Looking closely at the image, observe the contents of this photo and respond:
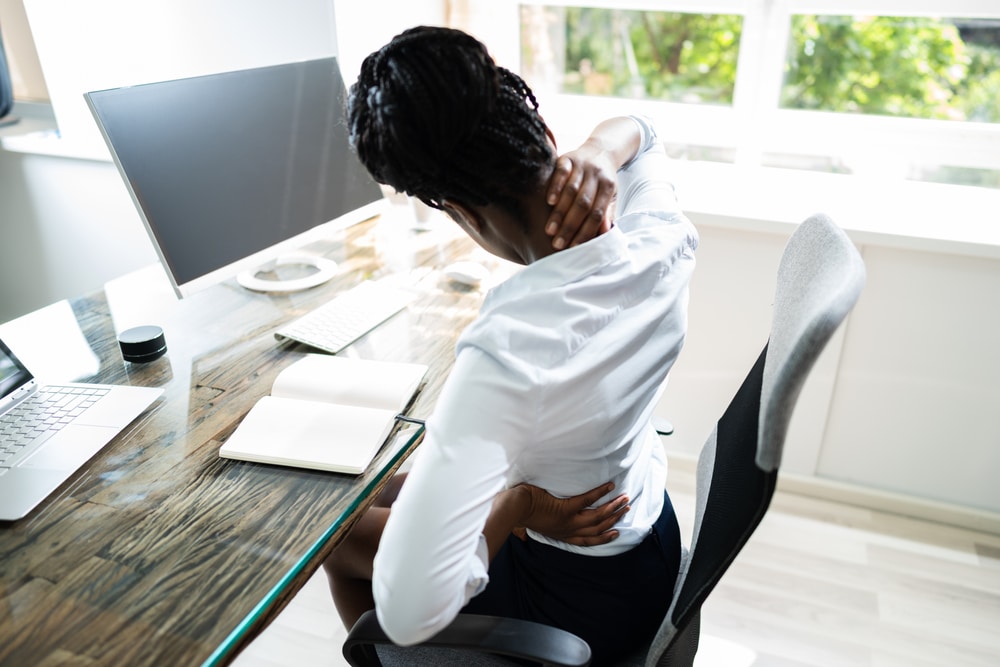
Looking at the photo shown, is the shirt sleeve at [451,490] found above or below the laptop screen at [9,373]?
above

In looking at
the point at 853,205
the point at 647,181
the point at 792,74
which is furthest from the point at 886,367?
the point at 647,181

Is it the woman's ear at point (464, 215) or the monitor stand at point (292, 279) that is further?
the monitor stand at point (292, 279)

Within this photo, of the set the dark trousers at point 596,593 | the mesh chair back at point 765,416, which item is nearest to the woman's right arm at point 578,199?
the mesh chair back at point 765,416

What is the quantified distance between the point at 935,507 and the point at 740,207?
0.96 meters

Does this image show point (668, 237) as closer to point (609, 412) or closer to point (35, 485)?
point (609, 412)

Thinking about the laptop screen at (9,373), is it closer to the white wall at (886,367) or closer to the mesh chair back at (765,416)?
the mesh chair back at (765,416)

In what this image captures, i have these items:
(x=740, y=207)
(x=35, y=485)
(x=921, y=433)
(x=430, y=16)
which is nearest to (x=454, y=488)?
(x=35, y=485)

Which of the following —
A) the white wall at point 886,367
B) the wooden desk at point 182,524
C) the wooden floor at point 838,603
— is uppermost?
the wooden desk at point 182,524

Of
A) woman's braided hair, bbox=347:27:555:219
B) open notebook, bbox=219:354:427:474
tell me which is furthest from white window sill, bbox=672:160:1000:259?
woman's braided hair, bbox=347:27:555:219

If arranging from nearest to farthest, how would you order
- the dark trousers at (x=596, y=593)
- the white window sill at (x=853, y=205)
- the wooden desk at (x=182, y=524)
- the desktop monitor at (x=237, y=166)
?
the wooden desk at (x=182, y=524), the dark trousers at (x=596, y=593), the desktop monitor at (x=237, y=166), the white window sill at (x=853, y=205)

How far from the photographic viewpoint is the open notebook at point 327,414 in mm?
1024

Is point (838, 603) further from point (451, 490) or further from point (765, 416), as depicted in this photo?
point (451, 490)

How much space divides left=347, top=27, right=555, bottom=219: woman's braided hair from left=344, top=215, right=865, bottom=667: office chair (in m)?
0.32

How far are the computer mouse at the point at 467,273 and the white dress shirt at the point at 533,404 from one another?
2.30 ft
